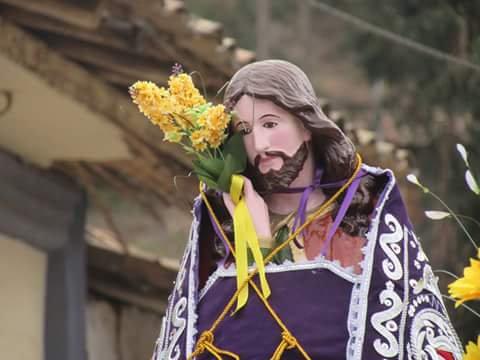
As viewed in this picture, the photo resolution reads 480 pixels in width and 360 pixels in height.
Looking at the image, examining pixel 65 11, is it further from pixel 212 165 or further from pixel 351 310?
pixel 351 310

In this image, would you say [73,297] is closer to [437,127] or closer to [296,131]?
[296,131]

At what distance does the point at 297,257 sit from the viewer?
416 cm

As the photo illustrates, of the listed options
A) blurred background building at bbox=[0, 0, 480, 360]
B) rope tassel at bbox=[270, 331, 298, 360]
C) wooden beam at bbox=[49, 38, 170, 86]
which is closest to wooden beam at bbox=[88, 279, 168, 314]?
blurred background building at bbox=[0, 0, 480, 360]

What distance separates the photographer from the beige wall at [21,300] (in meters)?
6.96

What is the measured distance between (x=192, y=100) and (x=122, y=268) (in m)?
3.69

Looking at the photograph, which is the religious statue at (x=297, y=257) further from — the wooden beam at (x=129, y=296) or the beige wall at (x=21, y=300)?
the wooden beam at (x=129, y=296)

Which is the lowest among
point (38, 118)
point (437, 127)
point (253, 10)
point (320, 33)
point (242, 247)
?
point (242, 247)

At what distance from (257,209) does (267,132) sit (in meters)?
0.20

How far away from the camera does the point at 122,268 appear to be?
7816 millimetres

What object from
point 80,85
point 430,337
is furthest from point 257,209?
point 80,85

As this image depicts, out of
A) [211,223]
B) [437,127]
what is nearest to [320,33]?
[437,127]

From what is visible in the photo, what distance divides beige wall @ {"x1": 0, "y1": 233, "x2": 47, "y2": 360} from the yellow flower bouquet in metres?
2.87

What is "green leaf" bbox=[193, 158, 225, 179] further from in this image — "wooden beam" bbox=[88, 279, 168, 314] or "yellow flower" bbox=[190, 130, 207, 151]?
"wooden beam" bbox=[88, 279, 168, 314]

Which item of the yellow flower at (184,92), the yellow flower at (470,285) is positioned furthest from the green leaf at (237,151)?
the yellow flower at (470,285)
